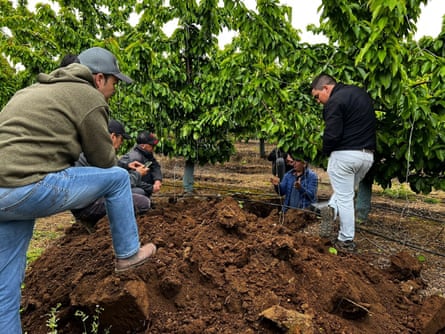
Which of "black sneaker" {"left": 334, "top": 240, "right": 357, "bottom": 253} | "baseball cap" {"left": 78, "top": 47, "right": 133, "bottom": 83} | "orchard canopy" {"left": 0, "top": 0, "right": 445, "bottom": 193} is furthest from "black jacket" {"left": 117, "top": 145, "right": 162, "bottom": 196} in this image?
"black sneaker" {"left": 334, "top": 240, "right": 357, "bottom": 253}

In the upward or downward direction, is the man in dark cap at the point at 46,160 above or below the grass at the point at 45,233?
above

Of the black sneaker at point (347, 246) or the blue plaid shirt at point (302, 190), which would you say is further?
the blue plaid shirt at point (302, 190)

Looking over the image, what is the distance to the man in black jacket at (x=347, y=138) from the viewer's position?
3.69 m

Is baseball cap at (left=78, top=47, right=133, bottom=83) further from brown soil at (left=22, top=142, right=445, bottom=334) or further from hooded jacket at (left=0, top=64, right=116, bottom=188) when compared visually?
brown soil at (left=22, top=142, right=445, bottom=334)

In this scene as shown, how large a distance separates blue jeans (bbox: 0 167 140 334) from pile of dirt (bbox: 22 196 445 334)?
18.2 inches

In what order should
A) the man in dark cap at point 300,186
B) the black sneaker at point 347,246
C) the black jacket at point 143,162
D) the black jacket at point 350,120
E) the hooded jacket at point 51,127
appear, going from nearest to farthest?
the hooded jacket at point 51,127
the black jacket at point 350,120
the black sneaker at point 347,246
the black jacket at point 143,162
the man in dark cap at point 300,186

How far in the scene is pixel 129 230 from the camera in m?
2.34


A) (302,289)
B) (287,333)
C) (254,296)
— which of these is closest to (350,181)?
(302,289)

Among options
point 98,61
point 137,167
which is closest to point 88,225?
point 137,167

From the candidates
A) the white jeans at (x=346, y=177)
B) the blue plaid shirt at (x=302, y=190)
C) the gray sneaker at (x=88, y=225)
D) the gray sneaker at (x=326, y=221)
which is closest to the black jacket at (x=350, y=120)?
the white jeans at (x=346, y=177)

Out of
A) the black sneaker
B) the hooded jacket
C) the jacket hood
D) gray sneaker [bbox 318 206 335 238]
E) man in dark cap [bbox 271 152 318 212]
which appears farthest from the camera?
man in dark cap [bbox 271 152 318 212]

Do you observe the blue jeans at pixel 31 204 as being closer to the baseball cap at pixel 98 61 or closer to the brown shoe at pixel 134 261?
the brown shoe at pixel 134 261

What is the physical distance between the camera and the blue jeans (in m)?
1.81

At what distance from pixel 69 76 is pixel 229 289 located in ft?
6.28
